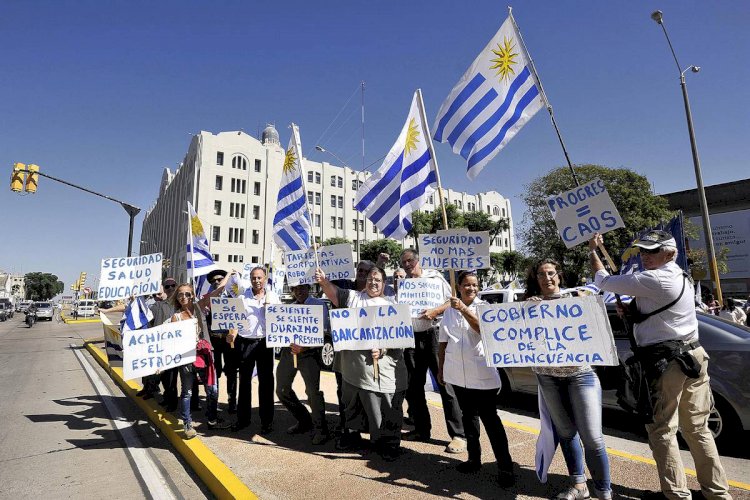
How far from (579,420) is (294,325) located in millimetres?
3098

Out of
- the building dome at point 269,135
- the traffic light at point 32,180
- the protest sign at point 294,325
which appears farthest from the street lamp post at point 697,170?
the building dome at point 269,135

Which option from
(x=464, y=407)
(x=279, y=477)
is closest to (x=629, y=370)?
(x=464, y=407)

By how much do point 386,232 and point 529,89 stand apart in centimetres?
250

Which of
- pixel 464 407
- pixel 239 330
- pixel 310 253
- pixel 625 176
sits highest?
pixel 625 176

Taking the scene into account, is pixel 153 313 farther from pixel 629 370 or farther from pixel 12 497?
pixel 629 370

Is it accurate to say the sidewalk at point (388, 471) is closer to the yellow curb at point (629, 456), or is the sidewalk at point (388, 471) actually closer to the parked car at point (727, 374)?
the yellow curb at point (629, 456)

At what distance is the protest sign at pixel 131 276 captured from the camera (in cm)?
686

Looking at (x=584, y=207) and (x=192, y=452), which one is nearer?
(x=584, y=207)

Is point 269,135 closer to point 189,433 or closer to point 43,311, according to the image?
point 43,311

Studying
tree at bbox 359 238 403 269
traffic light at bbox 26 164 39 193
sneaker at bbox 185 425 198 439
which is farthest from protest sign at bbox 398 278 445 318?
tree at bbox 359 238 403 269

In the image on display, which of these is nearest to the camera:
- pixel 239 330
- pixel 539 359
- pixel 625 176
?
pixel 539 359

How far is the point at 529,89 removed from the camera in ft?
16.6

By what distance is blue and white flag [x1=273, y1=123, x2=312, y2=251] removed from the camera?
6.45 m

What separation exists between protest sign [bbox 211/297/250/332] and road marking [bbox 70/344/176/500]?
1627 millimetres
